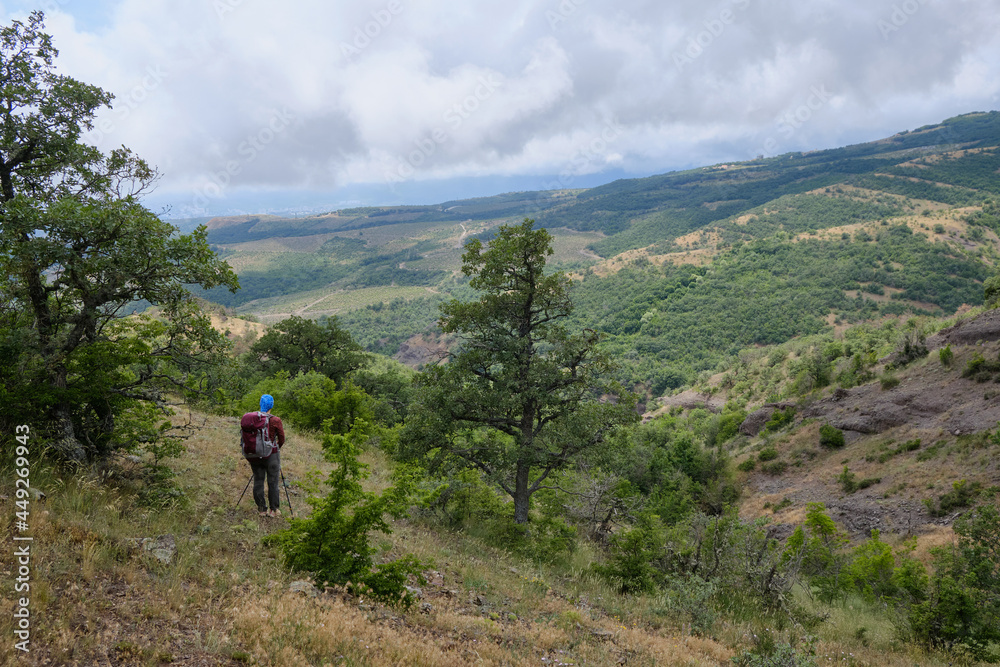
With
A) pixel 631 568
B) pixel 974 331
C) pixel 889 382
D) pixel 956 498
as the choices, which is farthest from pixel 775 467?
pixel 631 568

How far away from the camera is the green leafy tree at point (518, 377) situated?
10984 millimetres

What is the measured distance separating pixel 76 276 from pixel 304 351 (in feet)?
82.7

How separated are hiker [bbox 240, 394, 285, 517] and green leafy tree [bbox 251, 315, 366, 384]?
2351cm

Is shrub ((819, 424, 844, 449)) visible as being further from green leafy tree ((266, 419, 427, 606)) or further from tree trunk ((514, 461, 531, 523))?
green leafy tree ((266, 419, 427, 606))

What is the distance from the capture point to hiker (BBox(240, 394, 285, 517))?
6629 millimetres

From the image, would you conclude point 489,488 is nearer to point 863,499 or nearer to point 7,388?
point 7,388

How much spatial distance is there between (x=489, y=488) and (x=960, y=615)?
9189 mm

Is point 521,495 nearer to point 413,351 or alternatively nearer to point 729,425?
point 729,425

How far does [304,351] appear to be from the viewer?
2952 cm

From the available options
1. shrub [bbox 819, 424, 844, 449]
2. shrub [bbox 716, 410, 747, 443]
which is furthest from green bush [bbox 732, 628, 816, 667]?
shrub [bbox 716, 410, 747, 443]

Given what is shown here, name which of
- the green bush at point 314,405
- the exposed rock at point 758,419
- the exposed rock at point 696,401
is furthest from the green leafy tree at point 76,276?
the exposed rock at point 696,401

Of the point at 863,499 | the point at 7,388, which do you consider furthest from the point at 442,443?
the point at 863,499

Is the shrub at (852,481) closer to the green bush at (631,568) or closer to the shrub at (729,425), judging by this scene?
the shrub at (729,425)

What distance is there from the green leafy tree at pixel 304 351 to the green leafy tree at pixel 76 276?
2350 cm
